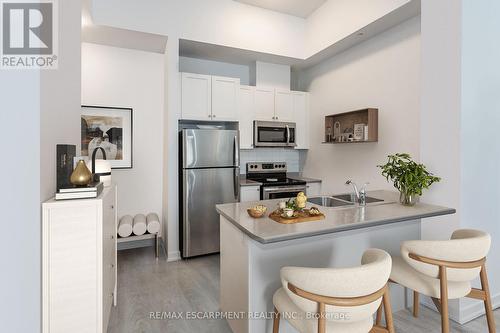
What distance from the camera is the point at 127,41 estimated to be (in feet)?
11.7

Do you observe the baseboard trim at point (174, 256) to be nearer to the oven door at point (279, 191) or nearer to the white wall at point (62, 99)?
the oven door at point (279, 191)

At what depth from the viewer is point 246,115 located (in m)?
4.23

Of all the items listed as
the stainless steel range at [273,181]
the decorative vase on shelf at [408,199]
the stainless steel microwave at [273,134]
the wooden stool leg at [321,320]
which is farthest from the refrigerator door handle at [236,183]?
the wooden stool leg at [321,320]

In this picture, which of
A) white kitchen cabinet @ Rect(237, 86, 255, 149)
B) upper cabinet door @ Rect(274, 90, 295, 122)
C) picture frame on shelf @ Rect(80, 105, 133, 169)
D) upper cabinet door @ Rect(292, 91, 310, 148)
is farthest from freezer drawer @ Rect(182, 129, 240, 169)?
upper cabinet door @ Rect(292, 91, 310, 148)

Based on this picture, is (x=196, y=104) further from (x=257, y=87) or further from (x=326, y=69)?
(x=326, y=69)

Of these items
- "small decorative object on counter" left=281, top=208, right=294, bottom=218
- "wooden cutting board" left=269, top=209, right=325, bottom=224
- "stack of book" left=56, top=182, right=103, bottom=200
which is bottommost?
"wooden cutting board" left=269, top=209, right=325, bottom=224

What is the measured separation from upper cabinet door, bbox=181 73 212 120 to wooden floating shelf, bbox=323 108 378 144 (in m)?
1.86

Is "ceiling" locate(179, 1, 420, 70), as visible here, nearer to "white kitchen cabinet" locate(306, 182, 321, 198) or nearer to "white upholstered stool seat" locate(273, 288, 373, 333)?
"white kitchen cabinet" locate(306, 182, 321, 198)

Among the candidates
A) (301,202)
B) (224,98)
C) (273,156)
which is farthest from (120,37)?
(301,202)

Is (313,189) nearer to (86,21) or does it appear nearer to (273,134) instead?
(273,134)

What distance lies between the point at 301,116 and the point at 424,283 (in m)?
3.43

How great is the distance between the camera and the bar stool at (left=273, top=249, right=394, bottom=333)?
1179mm

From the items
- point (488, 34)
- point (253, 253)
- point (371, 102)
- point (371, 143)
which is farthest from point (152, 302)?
point (488, 34)

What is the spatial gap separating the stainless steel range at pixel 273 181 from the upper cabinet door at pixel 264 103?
829 millimetres
